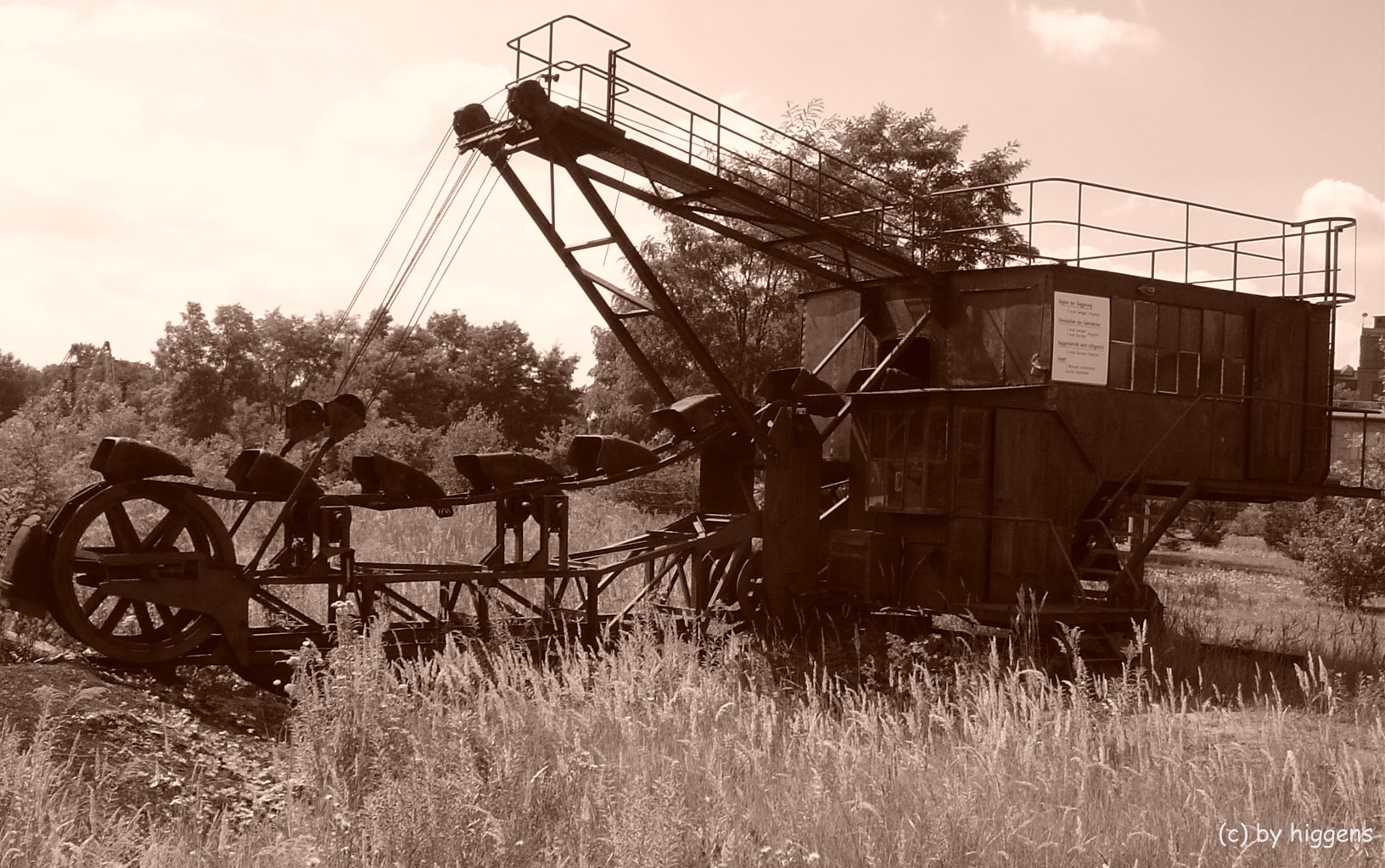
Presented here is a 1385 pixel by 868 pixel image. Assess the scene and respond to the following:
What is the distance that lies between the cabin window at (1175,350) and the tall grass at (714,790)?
5.48m

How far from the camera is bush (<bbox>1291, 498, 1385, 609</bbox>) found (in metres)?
22.5

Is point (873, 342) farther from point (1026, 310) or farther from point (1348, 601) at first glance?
point (1348, 601)

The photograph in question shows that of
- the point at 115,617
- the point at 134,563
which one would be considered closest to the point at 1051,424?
the point at 134,563

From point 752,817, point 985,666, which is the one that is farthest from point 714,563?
point 752,817

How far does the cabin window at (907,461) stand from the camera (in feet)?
38.0

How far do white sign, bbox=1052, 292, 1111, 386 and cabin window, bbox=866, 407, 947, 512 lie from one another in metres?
1.44

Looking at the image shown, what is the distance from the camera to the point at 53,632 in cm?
974

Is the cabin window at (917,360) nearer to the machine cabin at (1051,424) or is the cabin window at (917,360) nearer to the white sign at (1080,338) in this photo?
the machine cabin at (1051,424)

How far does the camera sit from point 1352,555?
74.5ft

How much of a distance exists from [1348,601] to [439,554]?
16.7 m

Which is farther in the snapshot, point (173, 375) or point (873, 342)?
point (173, 375)

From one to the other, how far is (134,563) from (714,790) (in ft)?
16.1

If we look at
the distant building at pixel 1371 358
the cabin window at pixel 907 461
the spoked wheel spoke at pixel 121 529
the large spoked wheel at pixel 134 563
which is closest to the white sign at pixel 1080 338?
the cabin window at pixel 907 461

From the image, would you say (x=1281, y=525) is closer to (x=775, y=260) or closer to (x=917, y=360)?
(x=775, y=260)
